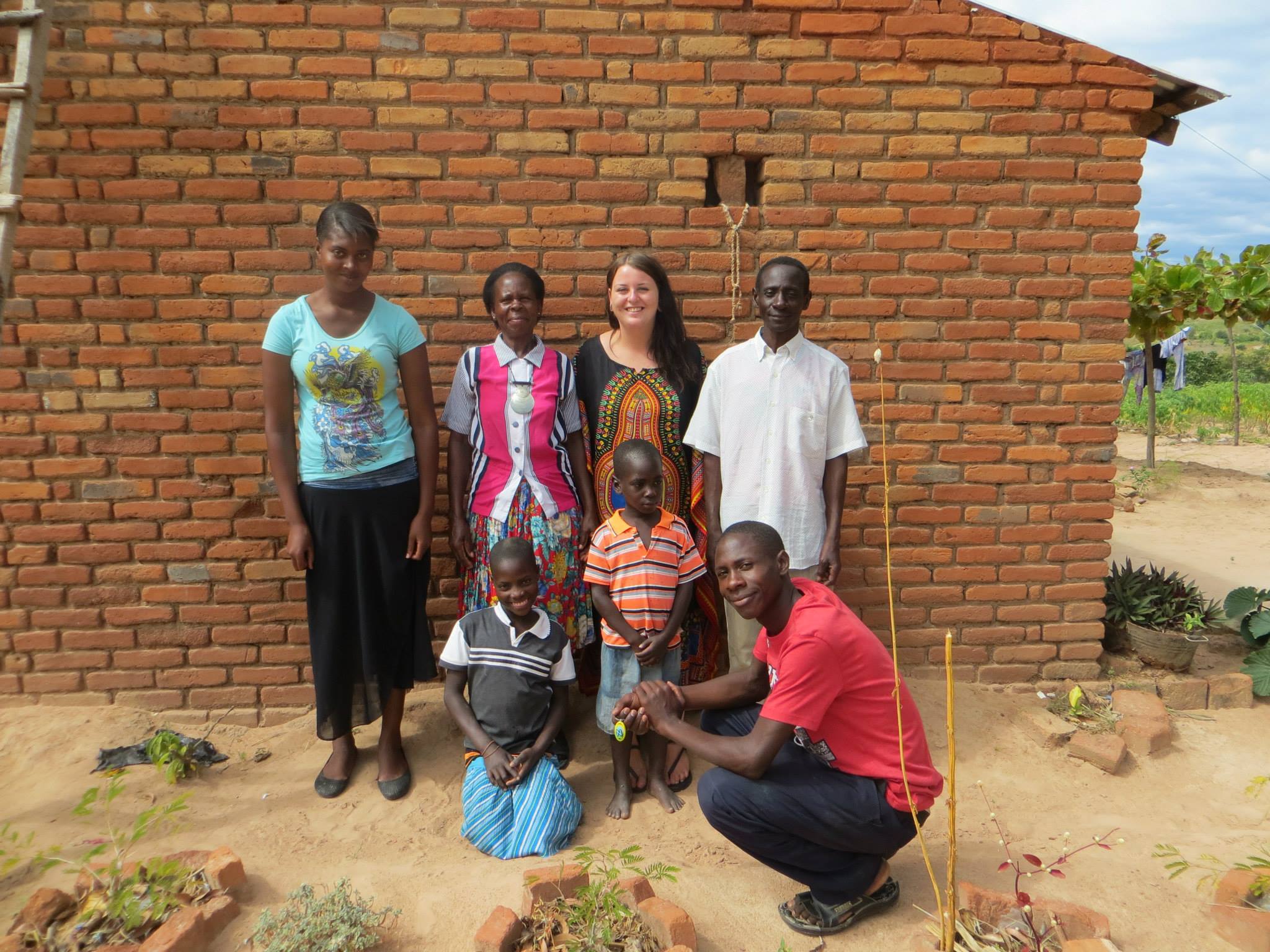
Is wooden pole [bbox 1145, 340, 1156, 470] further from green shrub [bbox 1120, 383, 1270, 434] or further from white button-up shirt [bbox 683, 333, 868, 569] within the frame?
white button-up shirt [bbox 683, 333, 868, 569]

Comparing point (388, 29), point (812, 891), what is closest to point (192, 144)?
point (388, 29)

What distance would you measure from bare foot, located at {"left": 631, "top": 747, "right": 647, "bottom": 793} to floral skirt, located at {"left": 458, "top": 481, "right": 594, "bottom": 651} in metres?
0.48

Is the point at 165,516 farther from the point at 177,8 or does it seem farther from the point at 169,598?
the point at 177,8

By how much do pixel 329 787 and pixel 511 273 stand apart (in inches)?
79.1

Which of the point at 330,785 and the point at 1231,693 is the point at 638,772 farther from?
the point at 1231,693

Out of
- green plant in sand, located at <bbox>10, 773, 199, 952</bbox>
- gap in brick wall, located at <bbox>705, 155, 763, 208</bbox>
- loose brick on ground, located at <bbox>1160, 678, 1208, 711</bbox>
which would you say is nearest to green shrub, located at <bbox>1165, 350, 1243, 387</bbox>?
loose brick on ground, located at <bbox>1160, 678, 1208, 711</bbox>

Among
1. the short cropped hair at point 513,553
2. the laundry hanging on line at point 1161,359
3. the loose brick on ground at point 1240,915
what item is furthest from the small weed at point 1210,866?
the laundry hanging on line at point 1161,359

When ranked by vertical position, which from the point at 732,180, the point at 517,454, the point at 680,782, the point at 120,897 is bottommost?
the point at 680,782

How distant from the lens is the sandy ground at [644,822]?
247 cm

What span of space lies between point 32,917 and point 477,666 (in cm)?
137

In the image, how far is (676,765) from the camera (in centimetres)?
317

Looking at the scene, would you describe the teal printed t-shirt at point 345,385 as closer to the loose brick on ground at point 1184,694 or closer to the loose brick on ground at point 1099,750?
the loose brick on ground at point 1099,750

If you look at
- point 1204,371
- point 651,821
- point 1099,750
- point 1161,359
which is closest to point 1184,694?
point 1099,750

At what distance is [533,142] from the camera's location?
3338mm
